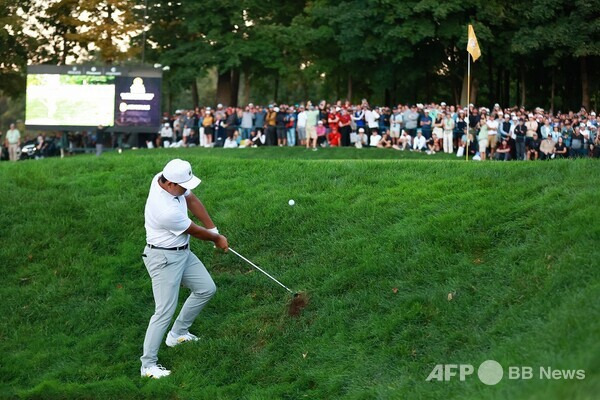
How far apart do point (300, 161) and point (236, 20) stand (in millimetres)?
33361

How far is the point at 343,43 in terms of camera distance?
4625 cm

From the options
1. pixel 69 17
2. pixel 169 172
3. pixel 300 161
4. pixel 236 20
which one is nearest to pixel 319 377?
pixel 169 172

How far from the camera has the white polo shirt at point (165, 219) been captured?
35.6 feet

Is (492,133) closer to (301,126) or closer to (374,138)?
(374,138)

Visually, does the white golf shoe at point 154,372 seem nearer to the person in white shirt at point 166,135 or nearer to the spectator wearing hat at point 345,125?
the spectator wearing hat at point 345,125

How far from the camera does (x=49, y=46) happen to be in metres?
54.7

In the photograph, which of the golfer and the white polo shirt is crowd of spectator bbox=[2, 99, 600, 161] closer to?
the golfer

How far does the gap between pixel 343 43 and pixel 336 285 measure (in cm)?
3528

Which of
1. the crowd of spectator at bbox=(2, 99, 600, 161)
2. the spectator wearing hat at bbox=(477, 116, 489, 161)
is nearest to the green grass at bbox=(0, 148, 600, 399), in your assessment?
the crowd of spectator at bbox=(2, 99, 600, 161)

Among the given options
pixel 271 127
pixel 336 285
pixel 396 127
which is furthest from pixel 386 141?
pixel 336 285

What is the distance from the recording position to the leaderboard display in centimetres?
3844

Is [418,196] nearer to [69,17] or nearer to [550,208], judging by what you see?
[550,208]

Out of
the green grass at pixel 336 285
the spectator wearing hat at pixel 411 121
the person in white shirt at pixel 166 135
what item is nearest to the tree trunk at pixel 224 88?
the person in white shirt at pixel 166 135

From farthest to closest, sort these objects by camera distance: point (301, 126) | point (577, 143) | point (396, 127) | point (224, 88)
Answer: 1. point (224, 88)
2. point (301, 126)
3. point (396, 127)
4. point (577, 143)
